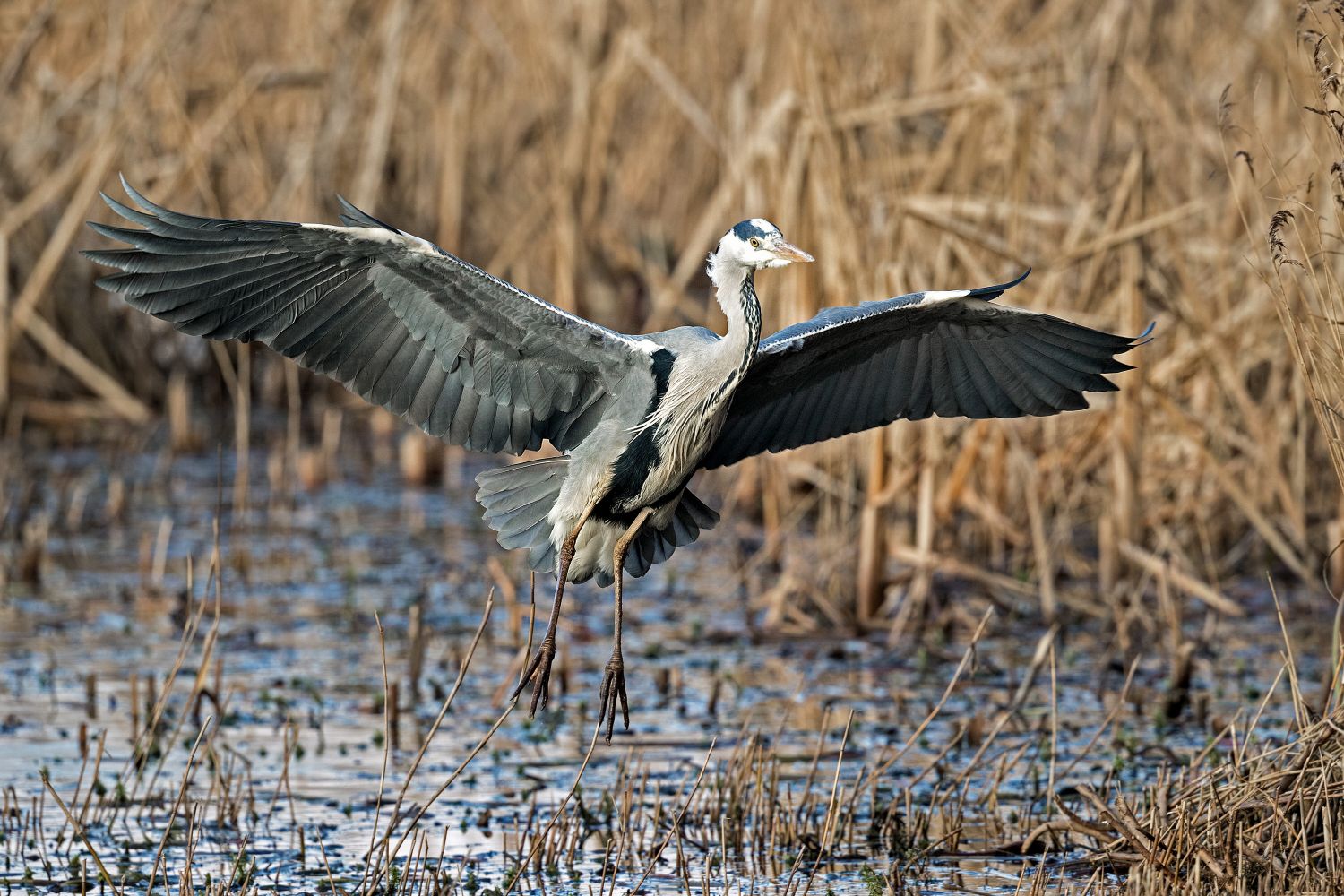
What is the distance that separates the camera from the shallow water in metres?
4.96

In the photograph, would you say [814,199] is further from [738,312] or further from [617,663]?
[617,663]

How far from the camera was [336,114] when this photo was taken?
11438 millimetres

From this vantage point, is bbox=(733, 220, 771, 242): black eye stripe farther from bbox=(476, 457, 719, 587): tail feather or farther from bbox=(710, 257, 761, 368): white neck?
bbox=(476, 457, 719, 587): tail feather

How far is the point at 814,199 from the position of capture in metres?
8.01

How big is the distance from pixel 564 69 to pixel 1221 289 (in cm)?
505

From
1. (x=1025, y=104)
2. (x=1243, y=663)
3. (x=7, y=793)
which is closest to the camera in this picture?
(x=7, y=793)

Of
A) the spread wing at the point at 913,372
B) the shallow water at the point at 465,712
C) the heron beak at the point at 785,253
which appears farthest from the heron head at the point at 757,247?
the shallow water at the point at 465,712

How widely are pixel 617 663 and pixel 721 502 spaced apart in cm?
484

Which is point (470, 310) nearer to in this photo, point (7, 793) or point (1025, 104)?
point (7, 793)

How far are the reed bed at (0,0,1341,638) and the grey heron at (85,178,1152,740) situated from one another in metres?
1.20

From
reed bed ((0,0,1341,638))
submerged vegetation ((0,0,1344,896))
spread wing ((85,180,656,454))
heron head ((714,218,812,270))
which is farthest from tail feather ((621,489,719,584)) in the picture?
reed bed ((0,0,1341,638))

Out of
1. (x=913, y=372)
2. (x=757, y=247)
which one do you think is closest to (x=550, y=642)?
(x=757, y=247)

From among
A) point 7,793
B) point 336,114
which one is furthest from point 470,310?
point 336,114

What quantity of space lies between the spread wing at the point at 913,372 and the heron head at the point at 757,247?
0.29 metres
